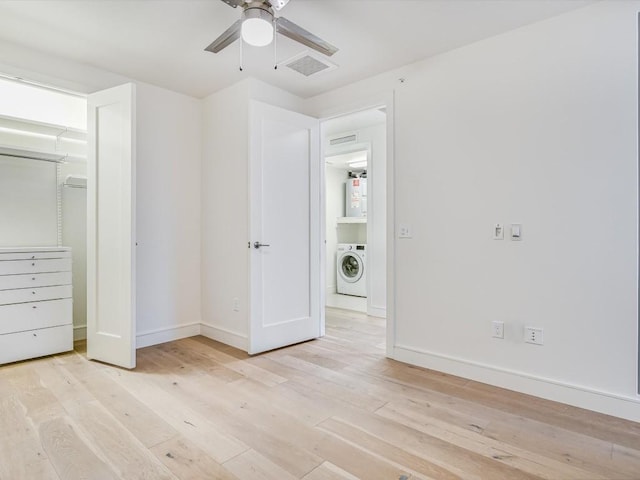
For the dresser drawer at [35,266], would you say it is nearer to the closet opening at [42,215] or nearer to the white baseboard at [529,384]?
the closet opening at [42,215]

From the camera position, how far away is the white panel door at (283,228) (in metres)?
3.17

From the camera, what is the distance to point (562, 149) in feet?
7.41

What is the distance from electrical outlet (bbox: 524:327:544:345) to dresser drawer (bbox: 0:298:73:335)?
367 centimetres

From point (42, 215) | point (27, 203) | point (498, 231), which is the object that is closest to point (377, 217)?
point (498, 231)

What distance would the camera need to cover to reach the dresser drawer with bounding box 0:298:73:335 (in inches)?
112

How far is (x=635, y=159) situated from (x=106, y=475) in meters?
3.13

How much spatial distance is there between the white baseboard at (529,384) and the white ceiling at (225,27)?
92.0 inches

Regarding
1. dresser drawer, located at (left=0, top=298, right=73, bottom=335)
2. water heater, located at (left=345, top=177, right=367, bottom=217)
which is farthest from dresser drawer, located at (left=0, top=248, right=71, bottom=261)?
water heater, located at (left=345, top=177, right=367, bottom=217)

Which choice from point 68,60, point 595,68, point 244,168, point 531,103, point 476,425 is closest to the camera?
point 476,425

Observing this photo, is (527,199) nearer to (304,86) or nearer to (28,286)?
(304,86)

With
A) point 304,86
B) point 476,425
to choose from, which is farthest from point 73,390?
point 304,86

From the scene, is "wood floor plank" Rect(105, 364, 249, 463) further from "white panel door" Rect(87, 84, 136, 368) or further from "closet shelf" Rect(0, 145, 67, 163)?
"closet shelf" Rect(0, 145, 67, 163)

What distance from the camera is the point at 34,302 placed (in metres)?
2.97

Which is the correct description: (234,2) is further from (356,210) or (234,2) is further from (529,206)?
(356,210)
